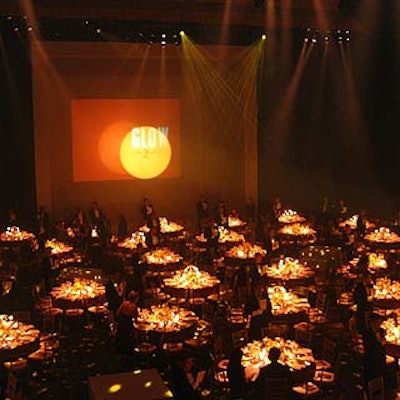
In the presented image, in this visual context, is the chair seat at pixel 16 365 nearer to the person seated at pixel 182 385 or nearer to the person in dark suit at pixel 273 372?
the person seated at pixel 182 385

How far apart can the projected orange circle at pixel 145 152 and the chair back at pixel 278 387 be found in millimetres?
17074

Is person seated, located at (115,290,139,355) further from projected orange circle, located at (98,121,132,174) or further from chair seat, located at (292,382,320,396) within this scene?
projected orange circle, located at (98,121,132,174)

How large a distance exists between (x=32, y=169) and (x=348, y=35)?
11.0 meters

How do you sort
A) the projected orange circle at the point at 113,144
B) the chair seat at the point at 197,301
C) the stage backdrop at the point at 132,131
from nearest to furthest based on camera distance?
the chair seat at the point at 197,301 → the stage backdrop at the point at 132,131 → the projected orange circle at the point at 113,144

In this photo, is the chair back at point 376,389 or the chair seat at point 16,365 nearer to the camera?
the chair back at point 376,389

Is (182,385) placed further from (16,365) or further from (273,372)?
(16,365)

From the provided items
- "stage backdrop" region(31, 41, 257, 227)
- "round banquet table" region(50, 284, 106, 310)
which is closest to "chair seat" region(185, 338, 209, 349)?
"round banquet table" region(50, 284, 106, 310)

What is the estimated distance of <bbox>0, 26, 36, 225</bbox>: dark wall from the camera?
2258 cm

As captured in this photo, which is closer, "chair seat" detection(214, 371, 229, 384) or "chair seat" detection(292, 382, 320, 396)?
"chair seat" detection(292, 382, 320, 396)

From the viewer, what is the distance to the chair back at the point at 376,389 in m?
8.46

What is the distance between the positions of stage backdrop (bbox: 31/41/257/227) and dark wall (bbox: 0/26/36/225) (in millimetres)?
335

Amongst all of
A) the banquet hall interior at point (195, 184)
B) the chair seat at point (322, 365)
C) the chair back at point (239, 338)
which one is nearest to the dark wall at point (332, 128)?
the banquet hall interior at point (195, 184)

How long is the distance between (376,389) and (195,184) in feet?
58.8

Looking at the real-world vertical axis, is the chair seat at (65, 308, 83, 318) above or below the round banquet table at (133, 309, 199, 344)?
below
